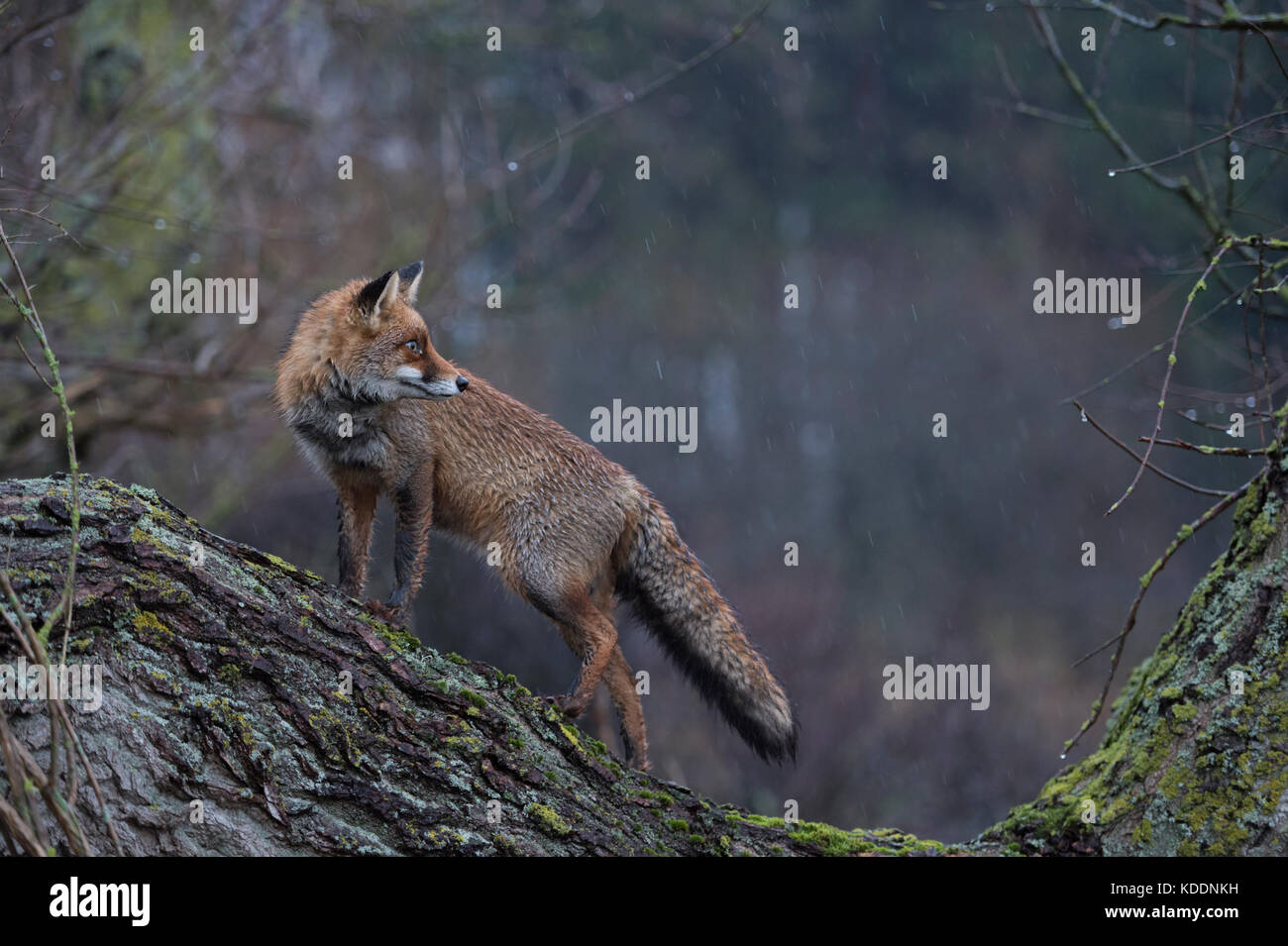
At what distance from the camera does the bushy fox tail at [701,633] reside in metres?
5.35

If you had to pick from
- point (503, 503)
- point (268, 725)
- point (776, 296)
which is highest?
point (776, 296)

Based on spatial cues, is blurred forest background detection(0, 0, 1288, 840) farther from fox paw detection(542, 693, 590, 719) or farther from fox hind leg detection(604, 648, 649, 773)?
fox paw detection(542, 693, 590, 719)

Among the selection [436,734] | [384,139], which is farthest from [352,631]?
[384,139]

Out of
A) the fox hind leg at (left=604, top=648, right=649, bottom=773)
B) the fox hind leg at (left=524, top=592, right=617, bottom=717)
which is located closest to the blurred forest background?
the fox hind leg at (left=524, top=592, right=617, bottom=717)

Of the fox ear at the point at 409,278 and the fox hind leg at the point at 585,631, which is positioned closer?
the fox hind leg at the point at 585,631

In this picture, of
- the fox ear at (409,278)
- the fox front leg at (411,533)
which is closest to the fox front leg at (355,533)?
the fox front leg at (411,533)

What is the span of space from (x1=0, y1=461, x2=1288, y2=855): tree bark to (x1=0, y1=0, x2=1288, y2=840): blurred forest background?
615 cm

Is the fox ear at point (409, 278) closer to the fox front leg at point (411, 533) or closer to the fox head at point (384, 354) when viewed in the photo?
the fox head at point (384, 354)

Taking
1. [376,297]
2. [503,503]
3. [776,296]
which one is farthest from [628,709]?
[776,296]

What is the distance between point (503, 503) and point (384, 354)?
1.01 meters

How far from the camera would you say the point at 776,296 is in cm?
2138

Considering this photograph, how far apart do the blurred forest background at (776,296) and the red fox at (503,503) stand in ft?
13.5

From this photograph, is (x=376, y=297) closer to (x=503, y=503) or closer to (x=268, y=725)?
(x=503, y=503)

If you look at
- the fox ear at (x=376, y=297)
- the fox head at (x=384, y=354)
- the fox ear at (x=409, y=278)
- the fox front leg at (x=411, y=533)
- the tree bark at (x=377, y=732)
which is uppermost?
the fox ear at (x=409, y=278)
